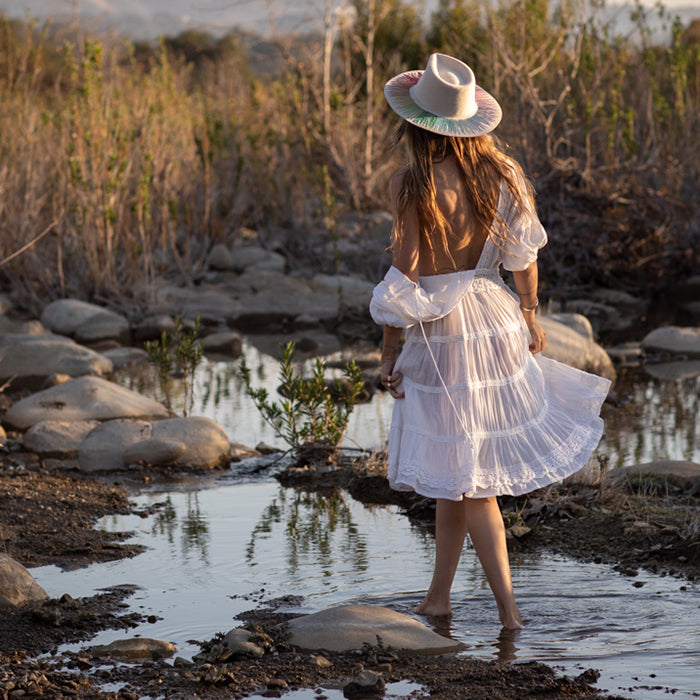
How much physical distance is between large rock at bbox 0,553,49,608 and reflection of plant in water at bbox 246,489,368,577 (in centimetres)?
101

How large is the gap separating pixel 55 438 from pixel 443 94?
4.07 meters

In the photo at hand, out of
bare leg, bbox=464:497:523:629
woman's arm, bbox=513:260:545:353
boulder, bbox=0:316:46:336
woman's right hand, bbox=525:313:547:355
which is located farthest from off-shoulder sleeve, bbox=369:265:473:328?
boulder, bbox=0:316:46:336

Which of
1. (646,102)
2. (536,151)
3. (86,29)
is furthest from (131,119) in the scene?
(646,102)

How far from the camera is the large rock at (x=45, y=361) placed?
31.0 feet

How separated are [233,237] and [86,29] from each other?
13.0 ft

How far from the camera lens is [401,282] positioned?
12.8 feet

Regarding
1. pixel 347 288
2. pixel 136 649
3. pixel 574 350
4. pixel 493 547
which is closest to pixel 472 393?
pixel 493 547

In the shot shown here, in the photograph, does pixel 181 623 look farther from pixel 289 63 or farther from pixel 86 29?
pixel 289 63

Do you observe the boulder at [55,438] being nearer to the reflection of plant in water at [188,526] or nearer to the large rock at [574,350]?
the reflection of plant in water at [188,526]

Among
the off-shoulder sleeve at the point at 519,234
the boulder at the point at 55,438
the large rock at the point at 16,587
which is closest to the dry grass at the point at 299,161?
the boulder at the point at 55,438

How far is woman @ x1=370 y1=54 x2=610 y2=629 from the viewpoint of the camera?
390 centimetres

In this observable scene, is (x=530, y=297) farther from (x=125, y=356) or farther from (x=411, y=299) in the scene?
(x=125, y=356)

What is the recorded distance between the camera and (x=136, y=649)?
12.5 ft

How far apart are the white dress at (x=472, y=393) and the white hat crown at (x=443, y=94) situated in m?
0.37
